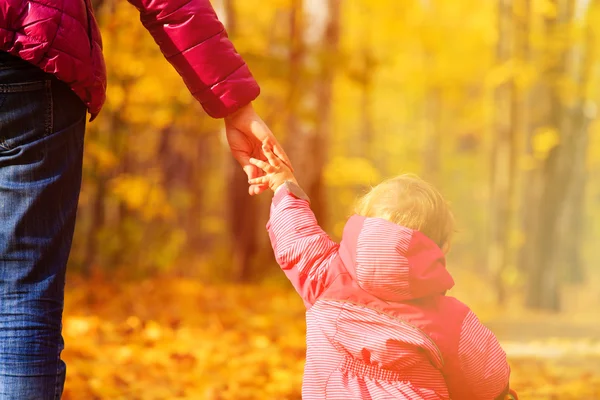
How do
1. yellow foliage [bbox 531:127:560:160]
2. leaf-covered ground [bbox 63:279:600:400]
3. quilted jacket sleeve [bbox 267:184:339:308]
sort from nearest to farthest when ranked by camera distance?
quilted jacket sleeve [bbox 267:184:339:308], leaf-covered ground [bbox 63:279:600:400], yellow foliage [bbox 531:127:560:160]

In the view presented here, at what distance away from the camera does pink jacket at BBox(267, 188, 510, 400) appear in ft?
7.35

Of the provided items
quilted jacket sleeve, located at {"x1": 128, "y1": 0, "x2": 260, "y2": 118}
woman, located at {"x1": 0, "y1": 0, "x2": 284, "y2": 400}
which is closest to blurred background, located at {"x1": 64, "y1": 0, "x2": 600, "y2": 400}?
quilted jacket sleeve, located at {"x1": 128, "y1": 0, "x2": 260, "y2": 118}

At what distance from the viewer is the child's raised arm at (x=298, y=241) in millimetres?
2383

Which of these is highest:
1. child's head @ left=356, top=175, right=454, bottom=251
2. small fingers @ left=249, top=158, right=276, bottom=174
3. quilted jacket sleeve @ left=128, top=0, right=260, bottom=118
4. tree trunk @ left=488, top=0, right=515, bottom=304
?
quilted jacket sleeve @ left=128, top=0, right=260, bottom=118

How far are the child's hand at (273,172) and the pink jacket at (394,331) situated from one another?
0.32 metres

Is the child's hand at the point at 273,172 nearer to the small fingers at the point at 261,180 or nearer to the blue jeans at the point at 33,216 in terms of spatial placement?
the small fingers at the point at 261,180

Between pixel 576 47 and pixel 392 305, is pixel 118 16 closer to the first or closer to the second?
pixel 392 305

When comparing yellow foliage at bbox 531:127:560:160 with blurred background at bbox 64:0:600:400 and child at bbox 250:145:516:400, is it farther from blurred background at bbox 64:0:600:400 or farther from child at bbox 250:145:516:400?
child at bbox 250:145:516:400

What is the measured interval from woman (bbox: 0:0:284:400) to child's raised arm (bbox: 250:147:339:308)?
26.3 inches

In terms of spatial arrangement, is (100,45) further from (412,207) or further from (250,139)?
(412,207)

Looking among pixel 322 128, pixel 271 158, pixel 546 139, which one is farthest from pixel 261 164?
pixel 546 139

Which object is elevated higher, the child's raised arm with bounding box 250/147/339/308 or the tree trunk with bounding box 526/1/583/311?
the child's raised arm with bounding box 250/147/339/308

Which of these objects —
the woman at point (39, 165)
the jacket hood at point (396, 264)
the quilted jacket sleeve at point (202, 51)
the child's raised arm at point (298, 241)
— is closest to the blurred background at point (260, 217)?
the jacket hood at point (396, 264)

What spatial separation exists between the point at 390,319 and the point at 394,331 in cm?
4
